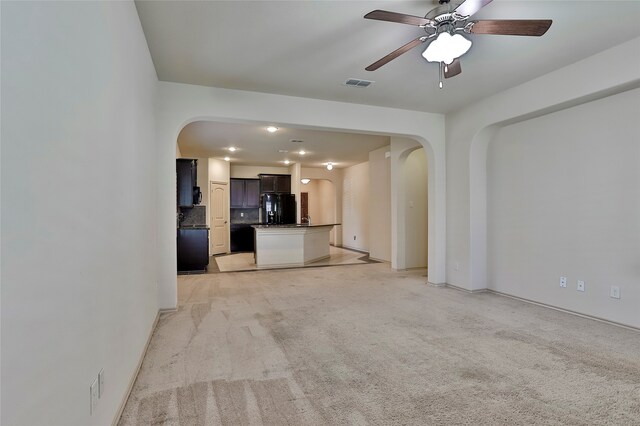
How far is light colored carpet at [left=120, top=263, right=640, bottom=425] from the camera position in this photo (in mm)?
1933

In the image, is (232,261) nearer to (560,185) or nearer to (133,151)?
(133,151)

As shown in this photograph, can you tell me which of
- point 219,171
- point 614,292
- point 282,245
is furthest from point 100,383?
point 219,171

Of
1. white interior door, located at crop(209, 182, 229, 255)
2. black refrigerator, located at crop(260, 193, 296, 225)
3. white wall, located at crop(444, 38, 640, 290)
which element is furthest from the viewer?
black refrigerator, located at crop(260, 193, 296, 225)

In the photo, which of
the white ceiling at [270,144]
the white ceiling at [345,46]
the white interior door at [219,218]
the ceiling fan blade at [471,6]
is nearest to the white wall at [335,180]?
the white ceiling at [270,144]

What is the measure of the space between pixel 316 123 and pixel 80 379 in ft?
12.5

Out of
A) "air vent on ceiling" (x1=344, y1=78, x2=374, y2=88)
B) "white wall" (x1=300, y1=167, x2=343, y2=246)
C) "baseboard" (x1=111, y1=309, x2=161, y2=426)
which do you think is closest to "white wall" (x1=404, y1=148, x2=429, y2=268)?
"air vent on ceiling" (x1=344, y1=78, x2=374, y2=88)

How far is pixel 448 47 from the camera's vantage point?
2355 millimetres

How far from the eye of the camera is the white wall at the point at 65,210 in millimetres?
900

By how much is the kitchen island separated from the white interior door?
7.99ft

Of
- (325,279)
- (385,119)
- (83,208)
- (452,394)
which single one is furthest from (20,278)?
(325,279)

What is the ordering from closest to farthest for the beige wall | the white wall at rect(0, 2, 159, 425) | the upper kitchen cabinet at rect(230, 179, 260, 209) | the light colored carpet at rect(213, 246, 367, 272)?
the white wall at rect(0, 2, 159, 425) → the light colored carpet at rect(213, 246, 367, 272) → the upper kitchen cabinet at rect(230, 179, 260, 209) → the beige wall

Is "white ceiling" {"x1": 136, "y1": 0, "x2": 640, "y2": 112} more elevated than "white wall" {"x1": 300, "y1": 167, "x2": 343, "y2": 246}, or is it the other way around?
"white ceiling" {"x1": 136, "y1": 0, "x2": 640, "y2": 112}

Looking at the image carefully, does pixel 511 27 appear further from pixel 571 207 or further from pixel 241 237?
pixel 241 237

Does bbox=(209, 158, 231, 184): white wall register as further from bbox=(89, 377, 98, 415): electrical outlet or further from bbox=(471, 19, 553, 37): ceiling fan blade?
bbox=(89, 377, 98, 415): electrical outlet
